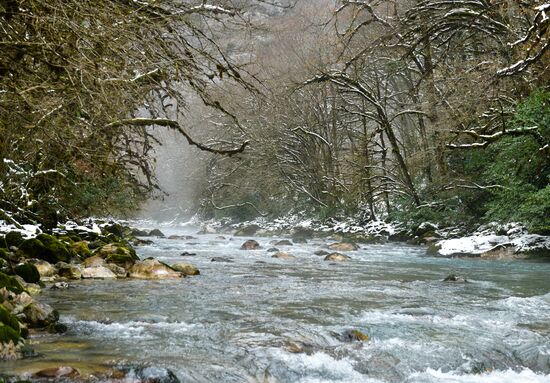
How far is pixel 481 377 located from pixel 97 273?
6781 millimetres

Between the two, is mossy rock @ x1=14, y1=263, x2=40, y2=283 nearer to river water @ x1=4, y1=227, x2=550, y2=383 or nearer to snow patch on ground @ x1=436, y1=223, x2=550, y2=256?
river water @ x1=4, y1=227, x2=550, y2=383

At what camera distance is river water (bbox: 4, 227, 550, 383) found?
15.6 feet

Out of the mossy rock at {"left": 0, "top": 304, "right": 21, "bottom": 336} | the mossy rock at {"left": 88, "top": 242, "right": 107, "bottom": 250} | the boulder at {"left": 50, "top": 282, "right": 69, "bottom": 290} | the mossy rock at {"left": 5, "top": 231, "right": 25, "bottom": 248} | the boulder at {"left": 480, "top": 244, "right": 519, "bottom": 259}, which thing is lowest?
the boulder at {"left": 480, "top": 244, "right": 519, "bottom": 259}

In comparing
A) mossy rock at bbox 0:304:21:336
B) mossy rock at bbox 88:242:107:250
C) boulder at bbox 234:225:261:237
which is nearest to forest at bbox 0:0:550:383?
mossy rock at bbox 0:304:21:336

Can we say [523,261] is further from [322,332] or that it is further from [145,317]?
[145,317]

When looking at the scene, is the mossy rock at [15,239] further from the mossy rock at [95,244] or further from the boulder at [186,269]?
the boulder at [186,269]

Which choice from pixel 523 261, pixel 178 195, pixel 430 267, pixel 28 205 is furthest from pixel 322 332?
pixel 178 195

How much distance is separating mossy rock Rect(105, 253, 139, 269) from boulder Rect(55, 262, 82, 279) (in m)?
1.00

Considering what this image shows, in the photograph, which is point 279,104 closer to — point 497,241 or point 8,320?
point 497,241

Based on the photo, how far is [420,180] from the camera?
2141 cm

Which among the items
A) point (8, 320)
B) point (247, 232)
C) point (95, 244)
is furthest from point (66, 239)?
point (247, 232)

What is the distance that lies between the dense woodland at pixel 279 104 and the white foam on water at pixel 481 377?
264cm

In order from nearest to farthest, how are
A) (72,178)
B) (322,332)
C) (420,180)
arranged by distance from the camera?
(322,332), (72,178), (420,180)

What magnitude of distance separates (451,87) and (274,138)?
585 inches
